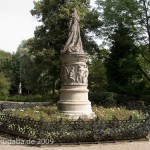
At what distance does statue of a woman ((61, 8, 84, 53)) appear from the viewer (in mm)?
17266

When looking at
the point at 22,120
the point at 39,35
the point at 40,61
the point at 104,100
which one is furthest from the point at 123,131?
the point at 39,35

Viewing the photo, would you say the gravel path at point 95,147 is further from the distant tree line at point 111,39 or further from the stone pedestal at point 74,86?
the distant tree line at point 111,39

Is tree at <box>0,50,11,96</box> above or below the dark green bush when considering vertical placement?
above

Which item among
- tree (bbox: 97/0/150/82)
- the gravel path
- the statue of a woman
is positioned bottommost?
the gravel path

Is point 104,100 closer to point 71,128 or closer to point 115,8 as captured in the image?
point 115,8

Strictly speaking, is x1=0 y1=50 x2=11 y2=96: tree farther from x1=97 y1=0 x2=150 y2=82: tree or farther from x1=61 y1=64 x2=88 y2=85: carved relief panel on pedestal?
x1=61 y1=64 x2=88 y2=85: carved relief panel on pedestal

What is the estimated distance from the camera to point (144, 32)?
34469 mm

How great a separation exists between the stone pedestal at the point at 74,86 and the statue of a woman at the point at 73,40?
0.33 meters

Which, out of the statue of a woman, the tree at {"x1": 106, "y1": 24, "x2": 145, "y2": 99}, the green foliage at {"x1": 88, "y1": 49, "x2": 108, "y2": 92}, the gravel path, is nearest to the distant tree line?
the tree at {"x1": 106, "y1": 24, "x2": 145, "y2": 99}

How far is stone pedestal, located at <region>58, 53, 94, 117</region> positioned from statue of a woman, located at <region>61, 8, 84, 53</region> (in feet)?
1.07

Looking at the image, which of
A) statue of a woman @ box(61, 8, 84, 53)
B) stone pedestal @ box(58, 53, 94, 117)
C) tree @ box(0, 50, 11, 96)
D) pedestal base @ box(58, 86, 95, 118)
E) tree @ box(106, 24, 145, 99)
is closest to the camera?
pedestal base @ box(58, 86, 95, 118)

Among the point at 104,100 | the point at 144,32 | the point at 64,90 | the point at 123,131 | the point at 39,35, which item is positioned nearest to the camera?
the point at 123,131

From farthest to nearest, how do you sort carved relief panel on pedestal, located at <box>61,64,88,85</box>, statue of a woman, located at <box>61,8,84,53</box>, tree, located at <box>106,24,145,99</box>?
tree, located at <box>106,24,145,99</box>, statue of a woman, located at <box>61,8,84,53</box>, carved relief panel on pedestal, located at <box>61,64,88,85</box>

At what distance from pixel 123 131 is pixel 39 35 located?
24.7 meters
